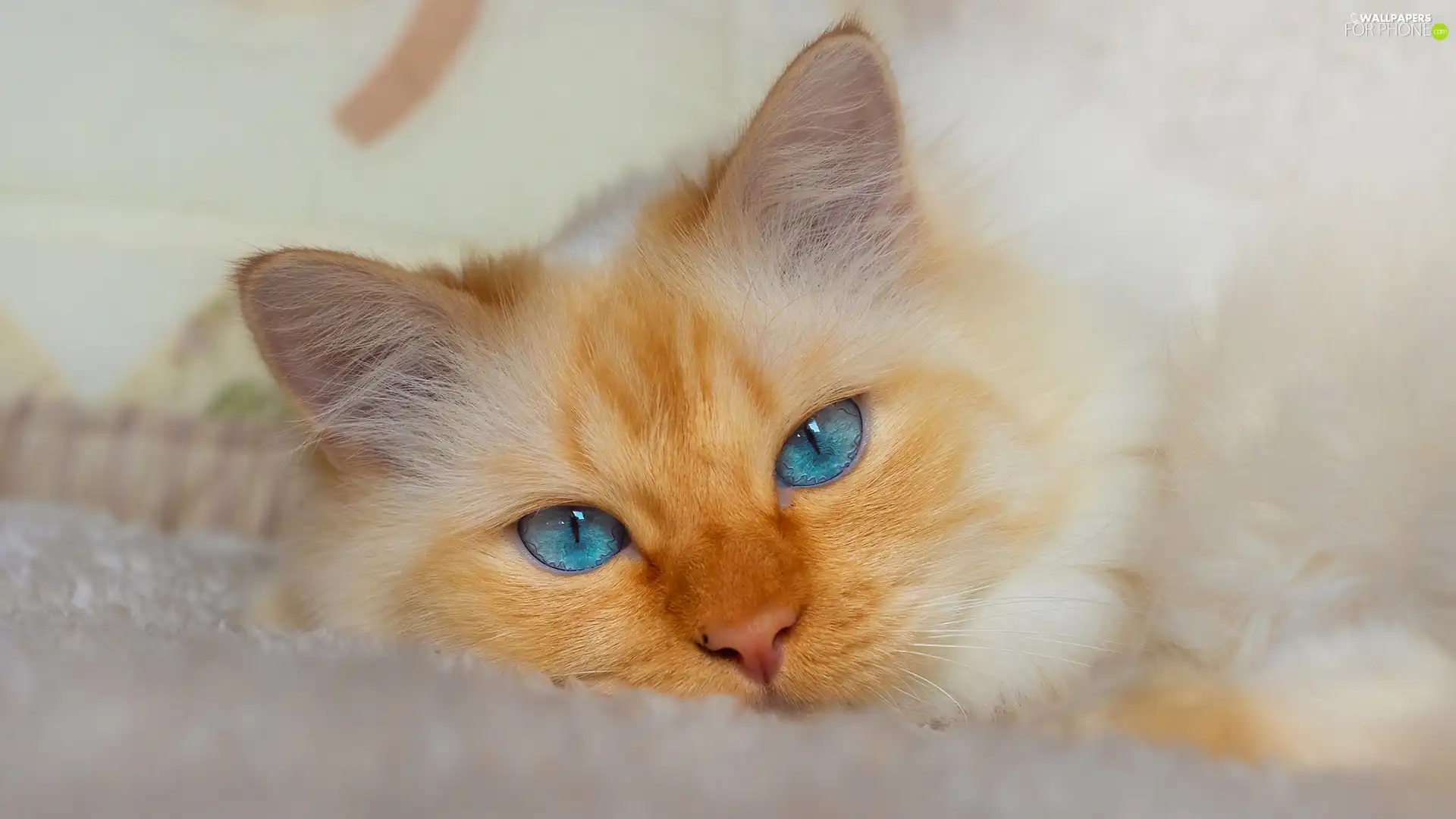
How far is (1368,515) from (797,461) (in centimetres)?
49

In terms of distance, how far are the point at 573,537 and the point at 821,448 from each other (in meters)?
0.25

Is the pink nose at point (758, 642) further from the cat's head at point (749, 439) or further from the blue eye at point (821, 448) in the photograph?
the blue eye at point (821, 448)

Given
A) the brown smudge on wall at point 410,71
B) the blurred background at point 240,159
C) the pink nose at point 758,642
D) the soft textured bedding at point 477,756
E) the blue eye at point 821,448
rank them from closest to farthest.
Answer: the soft textured bedding at point 477,756 < the pink nose at point 758,642 < the blue eye at point 821,448 < the blurred background at point 240,159 < the brown smudge on wall at point 410,71

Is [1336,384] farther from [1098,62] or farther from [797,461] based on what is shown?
[1098,62]

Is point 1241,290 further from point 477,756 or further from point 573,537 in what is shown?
point 477,756

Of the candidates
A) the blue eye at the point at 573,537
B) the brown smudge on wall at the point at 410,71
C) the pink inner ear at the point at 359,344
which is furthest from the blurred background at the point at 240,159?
the blue eye at the point at 573,537

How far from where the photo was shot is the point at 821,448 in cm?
93

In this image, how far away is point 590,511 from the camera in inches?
36.4

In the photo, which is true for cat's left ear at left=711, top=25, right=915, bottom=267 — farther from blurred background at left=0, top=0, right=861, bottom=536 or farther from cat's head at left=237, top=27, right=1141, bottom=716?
blurred background at left=0, top=0, right=861, bottom=536

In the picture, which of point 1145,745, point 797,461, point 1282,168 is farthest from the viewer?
point 1282,168

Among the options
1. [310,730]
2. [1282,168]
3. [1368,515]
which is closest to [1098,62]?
[1282,168]

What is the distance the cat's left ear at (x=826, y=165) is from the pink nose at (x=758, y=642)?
16.7 inches

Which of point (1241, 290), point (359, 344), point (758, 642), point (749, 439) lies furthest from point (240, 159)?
point (1241, 290)

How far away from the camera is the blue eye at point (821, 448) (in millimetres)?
914
